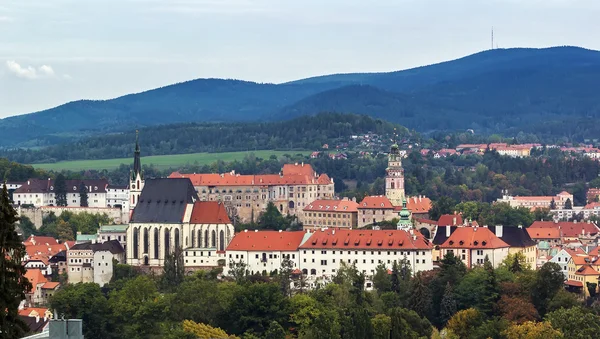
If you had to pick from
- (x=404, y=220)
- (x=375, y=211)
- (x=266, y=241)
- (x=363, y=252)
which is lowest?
(x=363, y=252)

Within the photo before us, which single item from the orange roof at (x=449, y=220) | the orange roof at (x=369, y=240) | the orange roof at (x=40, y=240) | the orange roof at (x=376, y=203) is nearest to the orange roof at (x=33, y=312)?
the orange roof at (x=369, y=240)

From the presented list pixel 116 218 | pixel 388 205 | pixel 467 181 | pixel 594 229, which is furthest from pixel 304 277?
pixel 467 181

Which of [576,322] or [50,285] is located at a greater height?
[50,285]

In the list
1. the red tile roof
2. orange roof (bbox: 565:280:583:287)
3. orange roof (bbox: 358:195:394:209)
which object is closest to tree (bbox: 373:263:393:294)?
orange roof (bbox: 565:280:583:287)

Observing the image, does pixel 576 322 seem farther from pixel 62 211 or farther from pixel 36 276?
pixel 62 211

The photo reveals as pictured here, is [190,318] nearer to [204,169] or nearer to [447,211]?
[447,211]

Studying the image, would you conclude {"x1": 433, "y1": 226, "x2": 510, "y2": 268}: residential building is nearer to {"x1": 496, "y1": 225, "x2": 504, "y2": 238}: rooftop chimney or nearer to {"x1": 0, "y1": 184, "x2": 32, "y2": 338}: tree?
{"x1": 496, "y1": 225, "x2": 504, "y2": 238}: rooftop chimney

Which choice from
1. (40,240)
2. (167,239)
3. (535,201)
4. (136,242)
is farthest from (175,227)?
(535,201)

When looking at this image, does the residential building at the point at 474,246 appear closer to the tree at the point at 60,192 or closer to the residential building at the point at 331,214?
the residential building at the point at 331,214
